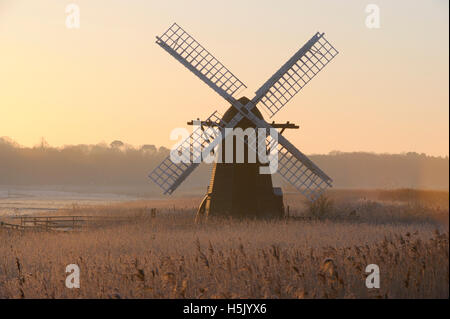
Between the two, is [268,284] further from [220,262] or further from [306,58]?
[306,58]

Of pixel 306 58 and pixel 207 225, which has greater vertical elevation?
pixel 306 58

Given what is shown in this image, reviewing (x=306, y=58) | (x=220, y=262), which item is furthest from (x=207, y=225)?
(x=220, y=262)

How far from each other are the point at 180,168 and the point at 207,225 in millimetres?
2615

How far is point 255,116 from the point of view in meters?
20.7

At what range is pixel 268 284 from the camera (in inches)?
295

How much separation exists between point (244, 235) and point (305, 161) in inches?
235
